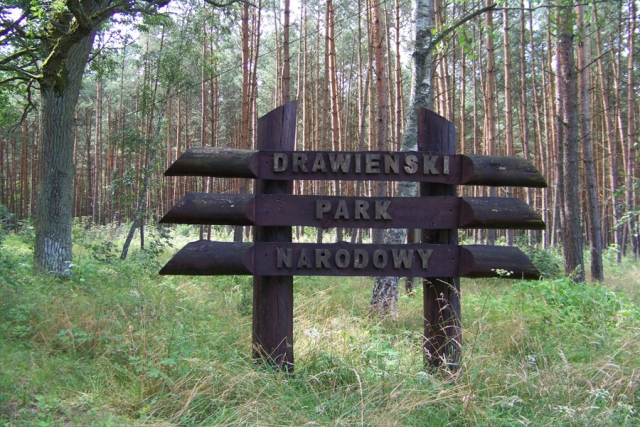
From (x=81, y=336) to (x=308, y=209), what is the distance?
2336 mm

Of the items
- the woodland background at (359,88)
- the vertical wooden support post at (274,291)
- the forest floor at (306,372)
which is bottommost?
the forest floor at (306,372)

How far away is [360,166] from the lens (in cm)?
395

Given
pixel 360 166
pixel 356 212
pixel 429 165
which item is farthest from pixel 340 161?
pixel 429 165

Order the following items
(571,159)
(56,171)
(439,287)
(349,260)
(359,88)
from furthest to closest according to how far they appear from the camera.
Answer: (359,88), (571,159), (56,171), (439,287), (349,260)

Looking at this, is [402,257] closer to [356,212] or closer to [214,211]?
[356,212]

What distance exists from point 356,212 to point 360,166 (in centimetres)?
38

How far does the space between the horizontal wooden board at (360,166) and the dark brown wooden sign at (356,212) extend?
0.17 m

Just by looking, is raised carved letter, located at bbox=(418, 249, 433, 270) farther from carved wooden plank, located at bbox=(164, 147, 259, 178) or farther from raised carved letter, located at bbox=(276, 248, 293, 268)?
carved wooden plank, located at bbox=(164, 147, 259, 178)

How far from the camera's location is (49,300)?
17.9ft

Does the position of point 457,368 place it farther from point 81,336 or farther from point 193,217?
point 81,336

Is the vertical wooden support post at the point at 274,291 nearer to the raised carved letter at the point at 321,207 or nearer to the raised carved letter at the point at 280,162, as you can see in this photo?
the raised carved letter at the point at 280,162

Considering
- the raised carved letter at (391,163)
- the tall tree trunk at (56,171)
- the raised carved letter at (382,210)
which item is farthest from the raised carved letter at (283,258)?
the tall tree trunk at (56,171)

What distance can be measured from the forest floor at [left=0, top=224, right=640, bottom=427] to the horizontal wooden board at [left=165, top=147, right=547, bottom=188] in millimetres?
1280

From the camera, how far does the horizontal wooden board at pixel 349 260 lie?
12.5 ft
